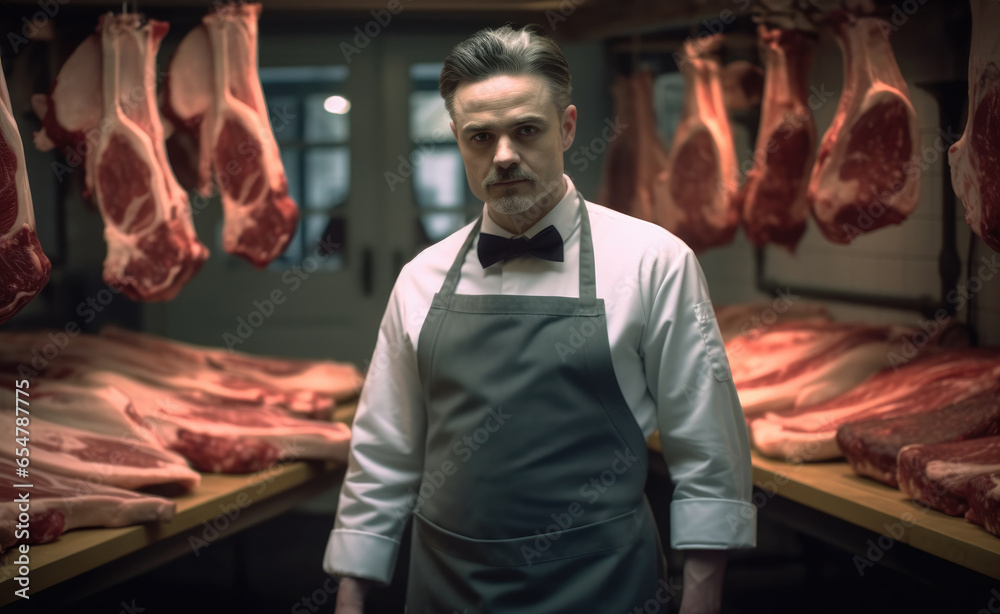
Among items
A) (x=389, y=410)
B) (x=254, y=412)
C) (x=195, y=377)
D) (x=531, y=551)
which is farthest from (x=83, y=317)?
(x=531, y=551)

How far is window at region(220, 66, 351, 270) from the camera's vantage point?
4.44 metres

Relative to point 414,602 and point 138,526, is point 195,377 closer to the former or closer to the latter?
point 138,526

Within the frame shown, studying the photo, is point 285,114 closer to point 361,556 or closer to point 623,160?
point 623,160

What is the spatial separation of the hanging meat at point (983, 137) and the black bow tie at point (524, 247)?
899 mm

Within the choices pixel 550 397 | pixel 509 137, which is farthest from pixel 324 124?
pixel 550 397

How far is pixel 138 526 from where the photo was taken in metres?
2.05

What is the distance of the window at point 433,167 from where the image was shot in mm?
4402

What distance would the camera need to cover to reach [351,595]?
5.93 ft

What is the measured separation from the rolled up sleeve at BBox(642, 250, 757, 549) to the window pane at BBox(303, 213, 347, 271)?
3.05 metres

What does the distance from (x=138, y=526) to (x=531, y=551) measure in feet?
3.07

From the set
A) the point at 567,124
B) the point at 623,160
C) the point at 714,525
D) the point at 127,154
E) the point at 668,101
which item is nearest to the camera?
the point at 714,525

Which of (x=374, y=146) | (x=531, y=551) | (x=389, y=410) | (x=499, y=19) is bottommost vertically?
(x=531, y=551)

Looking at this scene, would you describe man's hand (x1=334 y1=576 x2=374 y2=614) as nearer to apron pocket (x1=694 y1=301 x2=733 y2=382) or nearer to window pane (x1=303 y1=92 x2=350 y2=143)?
apron pocket (x1=694 y1=301 x2=733 y2=382)

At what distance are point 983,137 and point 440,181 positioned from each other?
287cm
